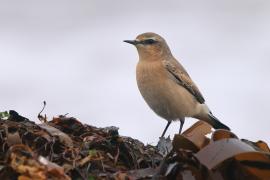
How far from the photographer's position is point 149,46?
9.58 meters

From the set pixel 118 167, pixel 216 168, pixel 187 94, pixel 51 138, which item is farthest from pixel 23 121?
pixel 187 94

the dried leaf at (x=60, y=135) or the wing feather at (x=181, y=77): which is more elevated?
the dried leaf at (x=60, y=135)

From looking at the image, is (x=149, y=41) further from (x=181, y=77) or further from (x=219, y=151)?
(x=219, y=151)

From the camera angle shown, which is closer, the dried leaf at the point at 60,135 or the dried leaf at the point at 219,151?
the dried leaf at the point at 219,151

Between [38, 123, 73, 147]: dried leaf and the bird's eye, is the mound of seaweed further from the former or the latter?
the bird's eye

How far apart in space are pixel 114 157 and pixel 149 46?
5770 mm

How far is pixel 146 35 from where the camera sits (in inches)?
380

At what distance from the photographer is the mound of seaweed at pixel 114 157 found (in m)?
3.28

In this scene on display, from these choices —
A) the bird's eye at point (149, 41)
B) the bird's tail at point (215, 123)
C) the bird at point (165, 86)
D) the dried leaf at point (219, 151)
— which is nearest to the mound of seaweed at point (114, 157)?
the dried leaf at point (219, 151)

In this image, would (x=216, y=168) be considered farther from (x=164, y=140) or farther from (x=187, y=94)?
(x=187, y=94)

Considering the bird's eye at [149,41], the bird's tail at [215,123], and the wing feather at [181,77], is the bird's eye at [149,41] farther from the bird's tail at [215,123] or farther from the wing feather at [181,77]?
the bird's tail at [215,123]

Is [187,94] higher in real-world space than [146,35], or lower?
lower

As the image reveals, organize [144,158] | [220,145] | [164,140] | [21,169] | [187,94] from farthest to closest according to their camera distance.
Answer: [187,94] < [164,140] < [144,158] < [220,145] < [21,169]

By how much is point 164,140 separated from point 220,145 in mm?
1422
